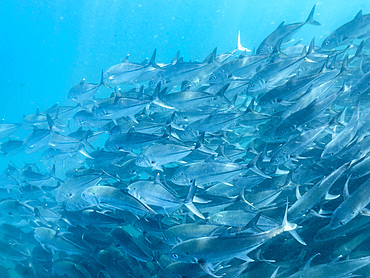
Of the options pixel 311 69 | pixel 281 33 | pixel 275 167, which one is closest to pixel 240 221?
pixel 275 167

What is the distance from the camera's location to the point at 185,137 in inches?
170

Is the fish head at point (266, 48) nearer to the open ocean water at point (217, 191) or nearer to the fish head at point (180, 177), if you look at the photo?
the open ocean water at point (217, 191)

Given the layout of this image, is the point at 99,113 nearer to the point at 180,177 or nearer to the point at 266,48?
the point at 180,177

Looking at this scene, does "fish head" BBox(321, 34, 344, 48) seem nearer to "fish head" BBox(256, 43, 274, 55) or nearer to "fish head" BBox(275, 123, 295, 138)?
"fish head" BBox(256, 43, 274, 55)

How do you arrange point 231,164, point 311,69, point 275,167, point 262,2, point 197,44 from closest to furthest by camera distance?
point 231,164, point 275,167, point 311,69, point 197,44, point 262,2

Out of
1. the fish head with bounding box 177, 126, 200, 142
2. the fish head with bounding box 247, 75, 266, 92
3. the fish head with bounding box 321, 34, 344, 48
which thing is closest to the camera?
the fish head with bounding box 247, 75, 266, 92

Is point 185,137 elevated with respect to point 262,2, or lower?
lower

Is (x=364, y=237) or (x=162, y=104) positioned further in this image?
(x=162, y=104)

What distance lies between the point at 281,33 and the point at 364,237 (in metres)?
4.17

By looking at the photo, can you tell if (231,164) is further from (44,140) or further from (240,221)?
(44,140)

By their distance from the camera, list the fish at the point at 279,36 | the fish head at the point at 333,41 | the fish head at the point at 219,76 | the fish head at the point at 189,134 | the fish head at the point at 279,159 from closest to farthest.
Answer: the fish head at the point at 279,159
the fish head at the point at 189,134
the fish head at the point at 219,76
the fish head at the point at 333,41
the fish at the point at 279,36

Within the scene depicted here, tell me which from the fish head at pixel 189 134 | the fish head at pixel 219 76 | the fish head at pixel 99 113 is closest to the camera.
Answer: the fish head at pixel 189 134

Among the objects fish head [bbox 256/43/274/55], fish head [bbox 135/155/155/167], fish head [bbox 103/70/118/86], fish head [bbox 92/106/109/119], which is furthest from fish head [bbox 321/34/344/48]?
fish head [bbox 92/106/109/119]

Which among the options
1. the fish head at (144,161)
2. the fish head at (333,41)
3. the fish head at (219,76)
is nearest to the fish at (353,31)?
the fish head at (333,41)
